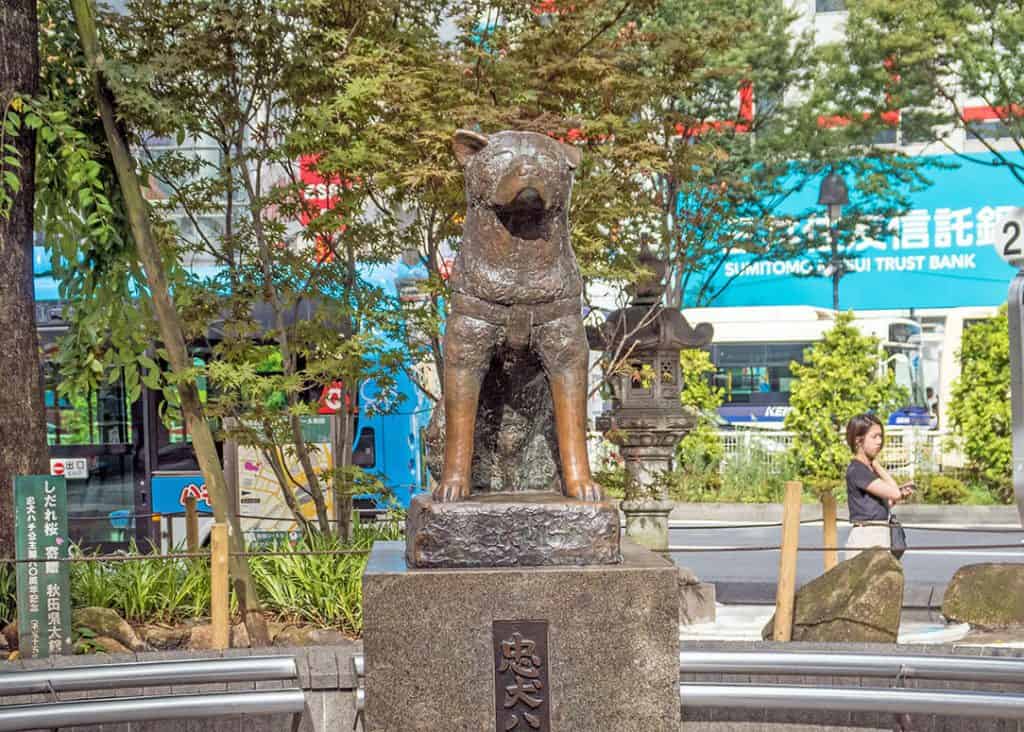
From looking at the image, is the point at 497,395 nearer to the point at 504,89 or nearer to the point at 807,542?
the point at 504,89

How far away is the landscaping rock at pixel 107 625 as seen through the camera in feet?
27.0

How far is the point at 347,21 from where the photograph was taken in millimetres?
9984

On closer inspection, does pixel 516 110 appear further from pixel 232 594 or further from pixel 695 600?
pixel 695 600

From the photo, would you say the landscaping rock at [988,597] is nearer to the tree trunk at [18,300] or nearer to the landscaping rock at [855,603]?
the landscaping rock at [855,603]

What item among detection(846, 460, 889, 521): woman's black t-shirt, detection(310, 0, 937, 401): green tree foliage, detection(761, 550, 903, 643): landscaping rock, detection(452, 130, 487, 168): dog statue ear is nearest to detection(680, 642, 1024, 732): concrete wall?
detection(761, 550, 903, 643): landscaping rock

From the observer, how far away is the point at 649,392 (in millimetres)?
10992

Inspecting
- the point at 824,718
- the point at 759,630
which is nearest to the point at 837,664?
the point at 824,718

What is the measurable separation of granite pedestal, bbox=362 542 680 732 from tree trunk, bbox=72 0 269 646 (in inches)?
164

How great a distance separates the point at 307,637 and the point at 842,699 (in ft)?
13.4

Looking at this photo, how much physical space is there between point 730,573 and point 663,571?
988 cm

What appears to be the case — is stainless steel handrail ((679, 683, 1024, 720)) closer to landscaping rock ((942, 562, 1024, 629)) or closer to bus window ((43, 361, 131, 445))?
landscaping rock ((942, 562, 1024, 629))

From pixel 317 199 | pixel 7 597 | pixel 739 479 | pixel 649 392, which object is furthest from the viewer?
pixel 739 479

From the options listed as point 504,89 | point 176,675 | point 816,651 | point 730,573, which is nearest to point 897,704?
point 816,651

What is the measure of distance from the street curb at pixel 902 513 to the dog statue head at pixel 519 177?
13.6 m
